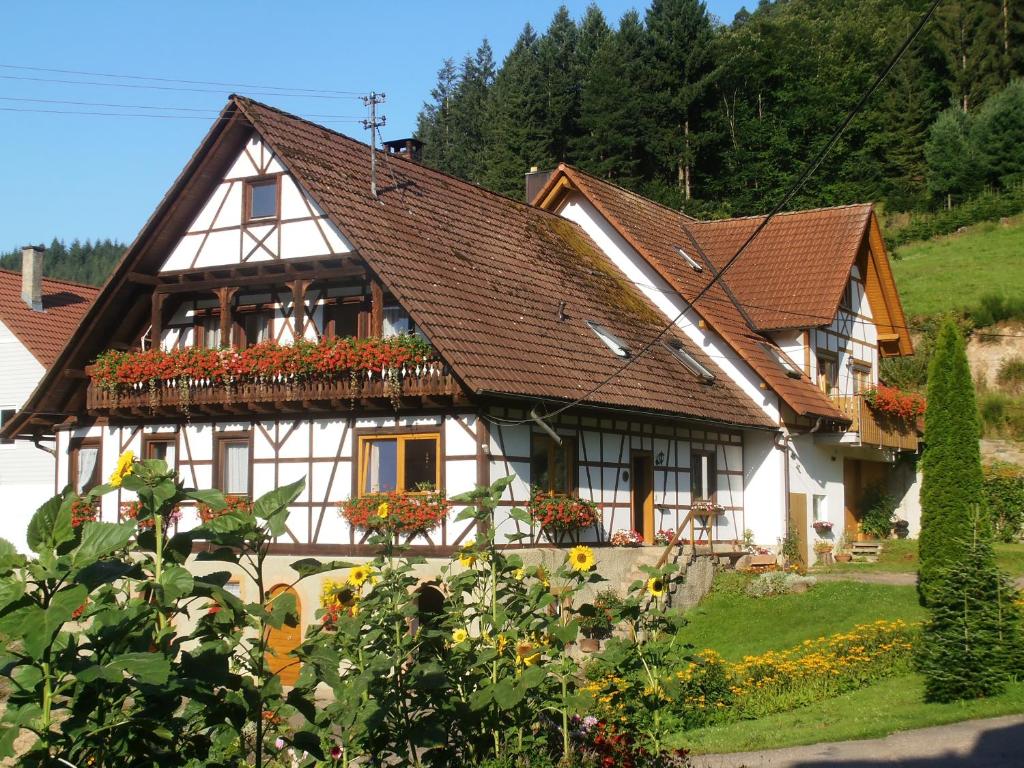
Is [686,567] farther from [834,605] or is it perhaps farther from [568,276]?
[568,276]

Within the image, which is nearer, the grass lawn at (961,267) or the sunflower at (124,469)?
the sunflower at (124,469)

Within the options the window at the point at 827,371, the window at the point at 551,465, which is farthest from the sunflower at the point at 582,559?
the window at the point at 827,371

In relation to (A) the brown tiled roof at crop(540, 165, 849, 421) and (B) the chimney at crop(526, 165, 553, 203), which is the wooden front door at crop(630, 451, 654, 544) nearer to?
(A) the brown tiled roof at crop(540, 165, 849, 421)

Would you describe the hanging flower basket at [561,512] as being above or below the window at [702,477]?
below

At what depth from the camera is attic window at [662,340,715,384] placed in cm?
2600

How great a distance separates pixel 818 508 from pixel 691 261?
6857mm

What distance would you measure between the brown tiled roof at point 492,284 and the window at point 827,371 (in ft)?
10.7

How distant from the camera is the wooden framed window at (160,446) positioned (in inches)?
893

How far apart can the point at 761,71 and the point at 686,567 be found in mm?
48312

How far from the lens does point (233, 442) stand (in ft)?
72.2

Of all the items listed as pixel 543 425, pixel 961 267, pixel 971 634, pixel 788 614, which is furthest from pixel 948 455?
pixel 961 267

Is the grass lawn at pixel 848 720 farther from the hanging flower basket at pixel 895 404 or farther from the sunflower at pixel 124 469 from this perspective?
the hanging flower basket at pixel 895 404

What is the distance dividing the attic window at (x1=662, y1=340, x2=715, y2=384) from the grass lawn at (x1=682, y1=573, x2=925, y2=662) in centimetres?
431

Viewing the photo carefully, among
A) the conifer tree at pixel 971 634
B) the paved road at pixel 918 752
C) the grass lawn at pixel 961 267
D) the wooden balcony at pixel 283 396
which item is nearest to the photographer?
the paved road at pixel 918 752
